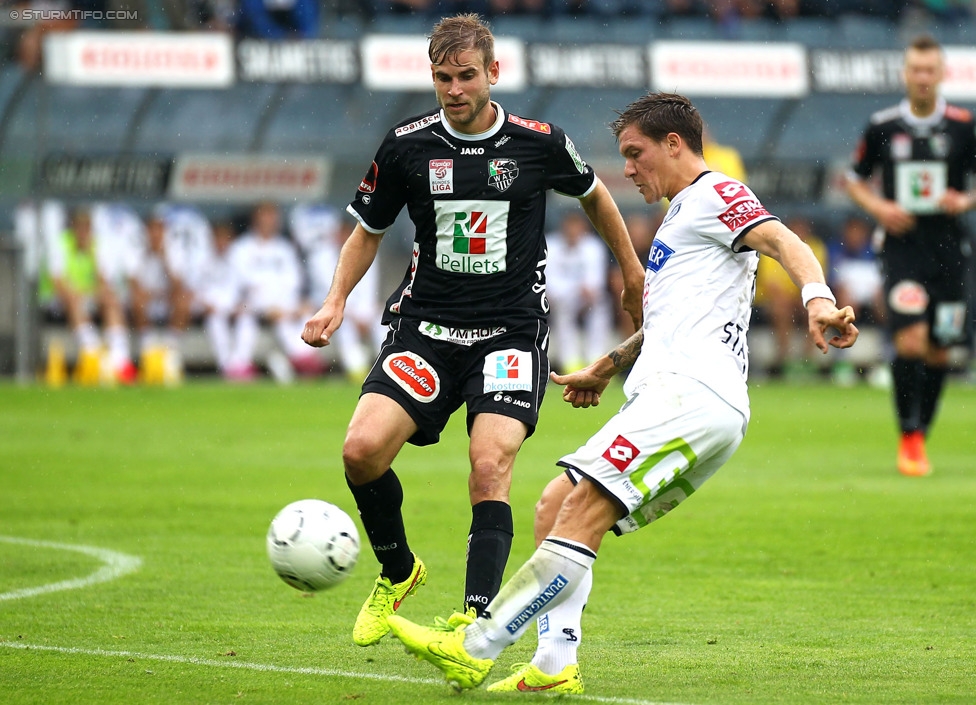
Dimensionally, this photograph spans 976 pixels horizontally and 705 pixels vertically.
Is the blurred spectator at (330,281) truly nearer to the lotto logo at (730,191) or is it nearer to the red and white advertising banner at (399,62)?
the red and white advertising banner at (399,62)

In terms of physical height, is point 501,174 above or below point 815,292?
above

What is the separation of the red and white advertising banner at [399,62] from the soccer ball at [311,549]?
1621 cm

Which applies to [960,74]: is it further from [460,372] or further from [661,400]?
[661,400]

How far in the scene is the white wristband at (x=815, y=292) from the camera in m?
4.77

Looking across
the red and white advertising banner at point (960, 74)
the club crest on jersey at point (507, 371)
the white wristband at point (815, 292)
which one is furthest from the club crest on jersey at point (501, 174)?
the red and white advertising banner at point (960, 74)

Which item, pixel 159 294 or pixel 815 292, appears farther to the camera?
pixel 159 294

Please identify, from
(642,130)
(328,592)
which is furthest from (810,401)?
(642,130)

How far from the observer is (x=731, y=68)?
22.8 m

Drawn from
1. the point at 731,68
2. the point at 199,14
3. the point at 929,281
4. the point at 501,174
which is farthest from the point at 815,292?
the point at 199,14

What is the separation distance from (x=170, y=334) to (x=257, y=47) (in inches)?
160

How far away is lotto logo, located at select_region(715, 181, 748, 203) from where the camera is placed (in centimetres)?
505

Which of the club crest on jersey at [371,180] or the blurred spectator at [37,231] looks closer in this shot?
the club crest on jersey at [371,180]

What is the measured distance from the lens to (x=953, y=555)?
8.02 meters

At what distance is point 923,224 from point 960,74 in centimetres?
1275
